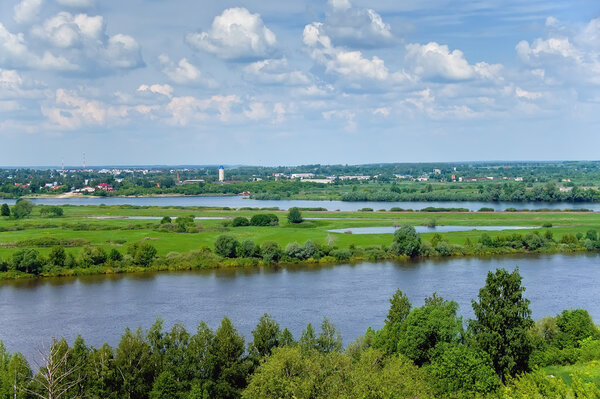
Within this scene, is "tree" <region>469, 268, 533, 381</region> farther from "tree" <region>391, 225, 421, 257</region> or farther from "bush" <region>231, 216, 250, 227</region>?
"bush" <region>231, 216, 250, 227</region>

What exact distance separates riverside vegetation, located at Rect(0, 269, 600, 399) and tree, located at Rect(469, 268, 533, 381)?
2 centimetres

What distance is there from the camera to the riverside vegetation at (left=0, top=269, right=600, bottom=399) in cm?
1298

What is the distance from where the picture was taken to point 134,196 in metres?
92.4

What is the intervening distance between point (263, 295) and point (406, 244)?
39.7ft

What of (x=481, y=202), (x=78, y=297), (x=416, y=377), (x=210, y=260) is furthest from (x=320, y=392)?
(x=481, y=202)

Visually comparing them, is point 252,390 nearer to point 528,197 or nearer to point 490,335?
point 490,335

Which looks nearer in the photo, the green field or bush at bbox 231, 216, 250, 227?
the green field

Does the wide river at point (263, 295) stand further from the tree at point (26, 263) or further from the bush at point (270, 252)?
the bush at point (270, 252)

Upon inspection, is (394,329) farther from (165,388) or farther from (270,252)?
(270,252)

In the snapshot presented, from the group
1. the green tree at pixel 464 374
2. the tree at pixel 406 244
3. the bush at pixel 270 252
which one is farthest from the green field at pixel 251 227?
the green tree at pixel 464 374

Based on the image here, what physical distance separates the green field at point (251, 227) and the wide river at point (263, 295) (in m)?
6.06

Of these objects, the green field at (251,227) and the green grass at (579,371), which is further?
the green field at (251,227)

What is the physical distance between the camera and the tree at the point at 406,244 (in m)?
35.1

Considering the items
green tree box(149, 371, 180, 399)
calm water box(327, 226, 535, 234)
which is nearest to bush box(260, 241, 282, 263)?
calm water box(327, 226, 535, 234)
